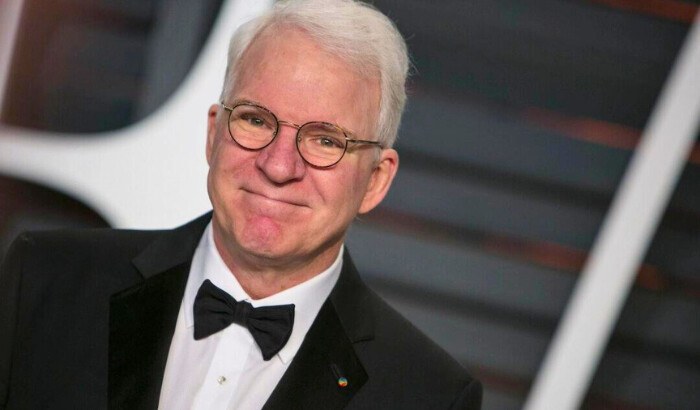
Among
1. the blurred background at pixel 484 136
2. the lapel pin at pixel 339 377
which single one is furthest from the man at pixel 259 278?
the blurred background at pixel 484 136

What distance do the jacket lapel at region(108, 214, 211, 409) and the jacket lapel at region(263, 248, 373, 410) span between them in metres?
0.24

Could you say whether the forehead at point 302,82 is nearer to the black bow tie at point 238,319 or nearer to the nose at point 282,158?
the nose at point 282,158

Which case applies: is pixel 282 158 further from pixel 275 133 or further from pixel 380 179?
pixel 380 179

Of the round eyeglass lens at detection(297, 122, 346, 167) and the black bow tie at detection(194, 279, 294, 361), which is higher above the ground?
the round eyeglass lens at detection(297, 122, 346, 167)

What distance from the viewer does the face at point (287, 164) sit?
172 centimetres

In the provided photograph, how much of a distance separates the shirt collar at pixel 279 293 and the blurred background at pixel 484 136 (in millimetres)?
889

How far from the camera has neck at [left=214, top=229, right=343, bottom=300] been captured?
1.84 m

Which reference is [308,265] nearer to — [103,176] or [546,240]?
[103,176]

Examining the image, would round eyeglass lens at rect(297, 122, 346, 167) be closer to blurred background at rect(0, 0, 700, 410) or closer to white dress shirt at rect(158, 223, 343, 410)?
white dress shirt at rect(158, 223, 343, 410)

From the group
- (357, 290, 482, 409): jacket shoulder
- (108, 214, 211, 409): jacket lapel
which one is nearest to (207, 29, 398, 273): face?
(108, 214, 211, 409): jacket lapel

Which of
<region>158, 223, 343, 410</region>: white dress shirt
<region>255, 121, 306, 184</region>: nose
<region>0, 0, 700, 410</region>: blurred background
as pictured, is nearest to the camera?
<region>255, 121, 306, 184</region>: nose

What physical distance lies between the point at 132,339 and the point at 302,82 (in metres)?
0.59

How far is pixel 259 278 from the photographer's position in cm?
187

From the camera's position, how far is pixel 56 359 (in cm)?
180
